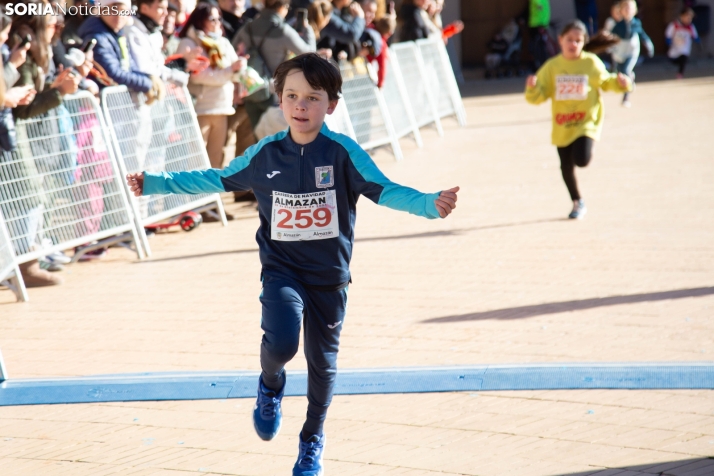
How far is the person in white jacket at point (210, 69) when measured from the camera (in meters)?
9.66

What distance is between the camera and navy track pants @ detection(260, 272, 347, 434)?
12.4ft

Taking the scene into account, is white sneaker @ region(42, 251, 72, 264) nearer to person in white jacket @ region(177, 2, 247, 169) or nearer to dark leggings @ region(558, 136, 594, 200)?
person in white jacket @ region(177, 2, 247, 169)

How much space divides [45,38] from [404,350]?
3.80m

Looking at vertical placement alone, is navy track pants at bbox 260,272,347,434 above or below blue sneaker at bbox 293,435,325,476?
above

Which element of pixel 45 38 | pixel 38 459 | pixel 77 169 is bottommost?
pixel 38 459

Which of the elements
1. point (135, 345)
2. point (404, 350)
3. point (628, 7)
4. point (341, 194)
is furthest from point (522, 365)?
point (628, 7)

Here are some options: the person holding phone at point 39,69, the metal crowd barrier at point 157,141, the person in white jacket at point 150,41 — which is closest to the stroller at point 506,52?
the metal crowd barrier at point 157,141

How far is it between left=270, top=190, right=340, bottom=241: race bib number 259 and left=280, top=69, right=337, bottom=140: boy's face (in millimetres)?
268

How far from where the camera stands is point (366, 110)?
13219mm

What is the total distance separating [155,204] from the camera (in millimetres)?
8906

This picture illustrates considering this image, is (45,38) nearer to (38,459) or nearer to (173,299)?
(173,299)

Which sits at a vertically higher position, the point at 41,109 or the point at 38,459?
the point at 41,109

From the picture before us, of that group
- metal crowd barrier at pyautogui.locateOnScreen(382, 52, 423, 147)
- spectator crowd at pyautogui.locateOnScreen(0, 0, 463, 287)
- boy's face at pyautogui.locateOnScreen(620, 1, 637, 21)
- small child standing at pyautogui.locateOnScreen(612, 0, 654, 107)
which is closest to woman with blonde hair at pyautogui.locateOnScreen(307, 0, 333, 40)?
spectator crowd at pyautogui.locateOnScreen(0, 0, 463, 287)

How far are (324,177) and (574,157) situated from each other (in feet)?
19.4
